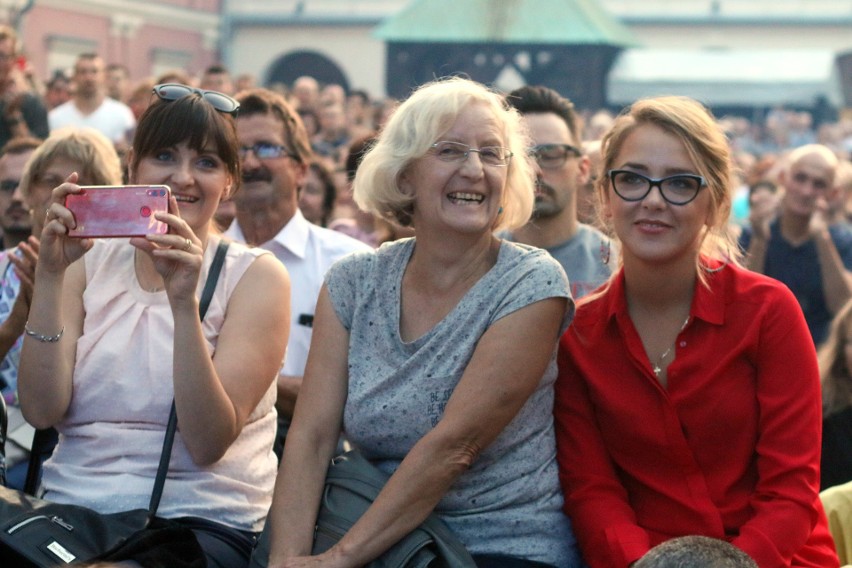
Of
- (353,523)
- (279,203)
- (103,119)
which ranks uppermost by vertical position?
(279,203)

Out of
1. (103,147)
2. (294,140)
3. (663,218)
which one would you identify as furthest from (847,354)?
(103,147)

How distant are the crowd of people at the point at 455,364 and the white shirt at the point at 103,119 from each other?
6964 mm

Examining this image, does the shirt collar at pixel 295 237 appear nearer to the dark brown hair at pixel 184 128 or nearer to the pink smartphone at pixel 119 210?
the dark brown hair at pixel 184 128

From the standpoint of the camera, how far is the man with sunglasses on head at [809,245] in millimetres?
6691

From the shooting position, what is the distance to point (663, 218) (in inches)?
125

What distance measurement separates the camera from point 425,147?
323 cm

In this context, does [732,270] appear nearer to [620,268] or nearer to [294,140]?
[620,268]

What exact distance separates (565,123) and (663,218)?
188cm

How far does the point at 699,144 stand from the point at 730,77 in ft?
81.9

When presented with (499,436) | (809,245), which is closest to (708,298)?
(499,436)

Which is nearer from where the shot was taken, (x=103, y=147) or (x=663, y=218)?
(x=663, y=218)

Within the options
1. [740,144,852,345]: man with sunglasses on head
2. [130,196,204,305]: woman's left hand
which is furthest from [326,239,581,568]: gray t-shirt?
[740,144,852,345]: man with sunglasses on head

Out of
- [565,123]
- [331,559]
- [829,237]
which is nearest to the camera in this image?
[331,559]

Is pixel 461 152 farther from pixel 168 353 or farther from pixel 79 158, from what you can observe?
pixel 79 158
